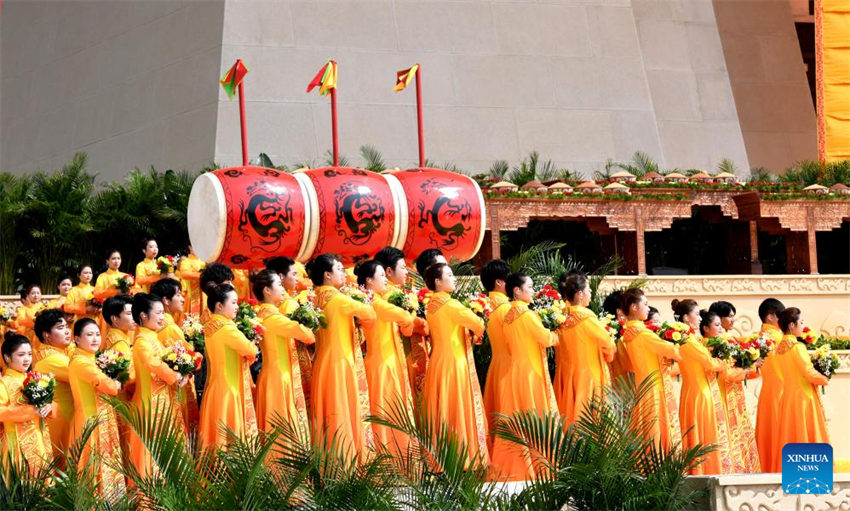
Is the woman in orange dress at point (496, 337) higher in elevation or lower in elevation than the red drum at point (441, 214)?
lower

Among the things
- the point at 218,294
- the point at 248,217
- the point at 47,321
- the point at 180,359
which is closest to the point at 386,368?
the point at 218,294

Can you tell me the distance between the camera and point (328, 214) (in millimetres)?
8086

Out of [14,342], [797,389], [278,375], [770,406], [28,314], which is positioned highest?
[28,314]

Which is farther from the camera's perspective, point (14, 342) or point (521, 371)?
point (521, 371)

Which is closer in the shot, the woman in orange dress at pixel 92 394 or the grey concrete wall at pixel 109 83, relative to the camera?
the woman in orange dress at pixel 92 394

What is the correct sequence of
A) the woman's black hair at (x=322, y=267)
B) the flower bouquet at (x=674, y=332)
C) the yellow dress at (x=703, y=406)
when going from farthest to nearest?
1. the yellow dress at (x=703, y=406)
2. the flower bouquet at (x=674, y=332)
3. the woman's black hair at (x=322, y=267)

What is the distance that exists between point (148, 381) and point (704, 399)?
3.26 metres

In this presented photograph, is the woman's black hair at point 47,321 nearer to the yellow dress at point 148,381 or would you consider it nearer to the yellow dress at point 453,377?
the yellow dress at point 148,381

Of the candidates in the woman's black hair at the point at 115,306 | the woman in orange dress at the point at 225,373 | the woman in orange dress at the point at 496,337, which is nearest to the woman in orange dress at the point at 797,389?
the woman in orange dress at the point at 496,337

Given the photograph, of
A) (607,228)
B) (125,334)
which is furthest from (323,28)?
(125,334)

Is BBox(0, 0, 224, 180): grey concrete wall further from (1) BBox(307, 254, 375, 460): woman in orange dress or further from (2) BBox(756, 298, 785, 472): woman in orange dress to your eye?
(2) BBox(756, 298, 785, 472): woman in orange dress

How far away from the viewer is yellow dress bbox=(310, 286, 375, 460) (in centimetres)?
689

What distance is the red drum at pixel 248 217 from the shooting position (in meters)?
7.89

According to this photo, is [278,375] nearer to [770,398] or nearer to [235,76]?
[235,76]
